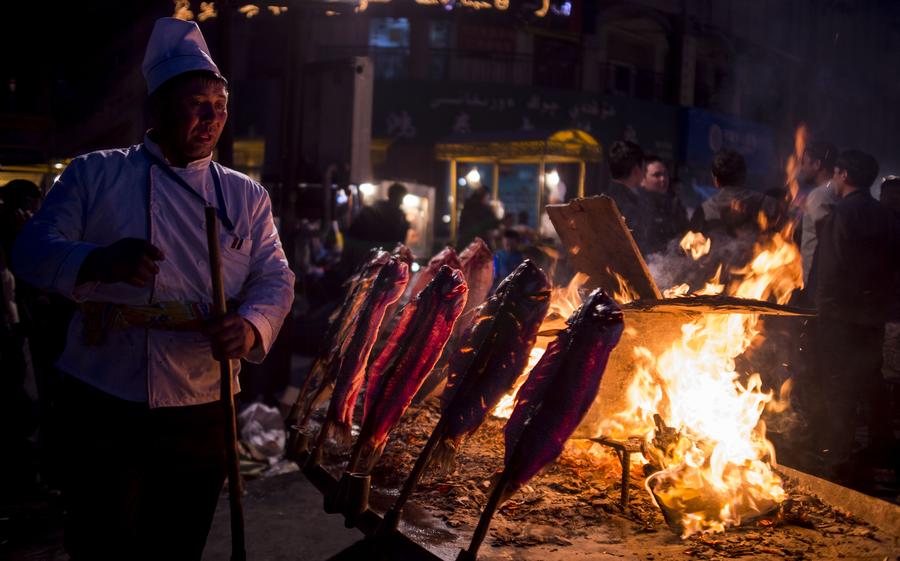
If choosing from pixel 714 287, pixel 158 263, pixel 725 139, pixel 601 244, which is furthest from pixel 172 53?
pixel 725 139

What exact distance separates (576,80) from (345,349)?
24792 mm

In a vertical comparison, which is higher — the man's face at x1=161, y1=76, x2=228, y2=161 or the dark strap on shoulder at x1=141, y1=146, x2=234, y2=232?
the man's face at x1=161, y1=76, x2=228, y2=161

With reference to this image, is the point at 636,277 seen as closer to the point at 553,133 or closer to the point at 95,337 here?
the point at 95,337

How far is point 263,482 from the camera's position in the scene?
6.10 meters

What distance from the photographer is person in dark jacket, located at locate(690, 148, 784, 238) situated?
653cm

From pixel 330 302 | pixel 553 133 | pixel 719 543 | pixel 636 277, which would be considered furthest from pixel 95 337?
pixel 553 133

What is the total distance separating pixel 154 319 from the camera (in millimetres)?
2662

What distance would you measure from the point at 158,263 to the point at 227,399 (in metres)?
0.60

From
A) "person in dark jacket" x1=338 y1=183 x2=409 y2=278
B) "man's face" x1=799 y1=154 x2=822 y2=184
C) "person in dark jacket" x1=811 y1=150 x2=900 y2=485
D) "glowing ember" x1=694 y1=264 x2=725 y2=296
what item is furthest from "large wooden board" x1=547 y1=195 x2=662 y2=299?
"person in dark jacket" x1=338 y1=183 x2=409 y2=278

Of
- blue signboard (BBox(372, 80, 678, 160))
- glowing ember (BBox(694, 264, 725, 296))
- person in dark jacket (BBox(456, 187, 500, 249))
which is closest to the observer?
glowing ember (BBox(694, 264, 725, 296))

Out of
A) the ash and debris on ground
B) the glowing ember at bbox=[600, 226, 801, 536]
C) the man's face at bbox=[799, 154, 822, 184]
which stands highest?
the man's face at bbox=[799, 154, 822, 184]

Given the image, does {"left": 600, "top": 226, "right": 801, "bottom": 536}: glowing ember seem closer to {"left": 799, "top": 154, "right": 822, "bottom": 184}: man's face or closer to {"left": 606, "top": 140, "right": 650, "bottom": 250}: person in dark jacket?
{"left": 606, "top": 140, "right": 650, "bottom": 250}: person in dark jacket

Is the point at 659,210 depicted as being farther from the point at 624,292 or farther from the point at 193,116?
the point at 193,116

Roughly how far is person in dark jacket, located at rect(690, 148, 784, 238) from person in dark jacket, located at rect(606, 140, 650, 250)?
715 millimetres
